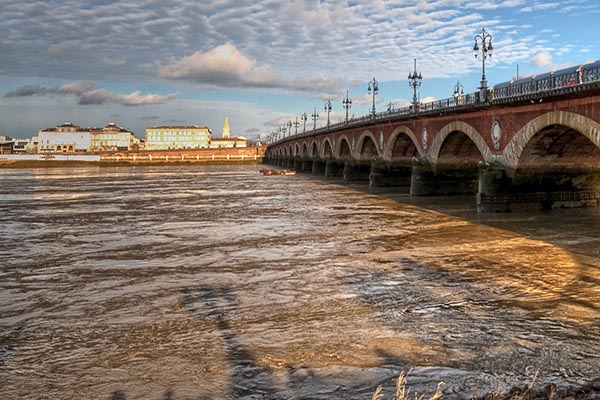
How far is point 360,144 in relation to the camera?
52156 millimetres

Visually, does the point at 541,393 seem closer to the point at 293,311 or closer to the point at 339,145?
the point at 293,311

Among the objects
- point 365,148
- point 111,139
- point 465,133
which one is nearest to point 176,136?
point 111,139

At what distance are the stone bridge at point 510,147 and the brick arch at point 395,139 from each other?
77mm

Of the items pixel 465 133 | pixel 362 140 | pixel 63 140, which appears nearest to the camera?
pixel 465 133

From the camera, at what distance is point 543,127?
21.9 meters

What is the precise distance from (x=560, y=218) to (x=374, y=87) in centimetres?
3163

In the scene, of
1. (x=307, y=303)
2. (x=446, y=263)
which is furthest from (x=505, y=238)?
(x=307, y=303)

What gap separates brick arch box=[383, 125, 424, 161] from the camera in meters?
36.8

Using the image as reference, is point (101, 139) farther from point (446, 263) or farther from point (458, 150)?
point (446, 263)

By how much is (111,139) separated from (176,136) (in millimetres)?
22416

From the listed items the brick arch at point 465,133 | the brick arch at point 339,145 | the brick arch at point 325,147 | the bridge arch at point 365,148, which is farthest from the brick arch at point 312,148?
the brick arch at point 465,133

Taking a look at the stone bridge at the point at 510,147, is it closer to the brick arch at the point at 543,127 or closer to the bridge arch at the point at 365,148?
the brick arch at the point at 543,127

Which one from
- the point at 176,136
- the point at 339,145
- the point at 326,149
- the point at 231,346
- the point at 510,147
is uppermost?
the point at 176,136

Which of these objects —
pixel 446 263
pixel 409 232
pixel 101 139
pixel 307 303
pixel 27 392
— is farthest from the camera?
pixel 101 139
